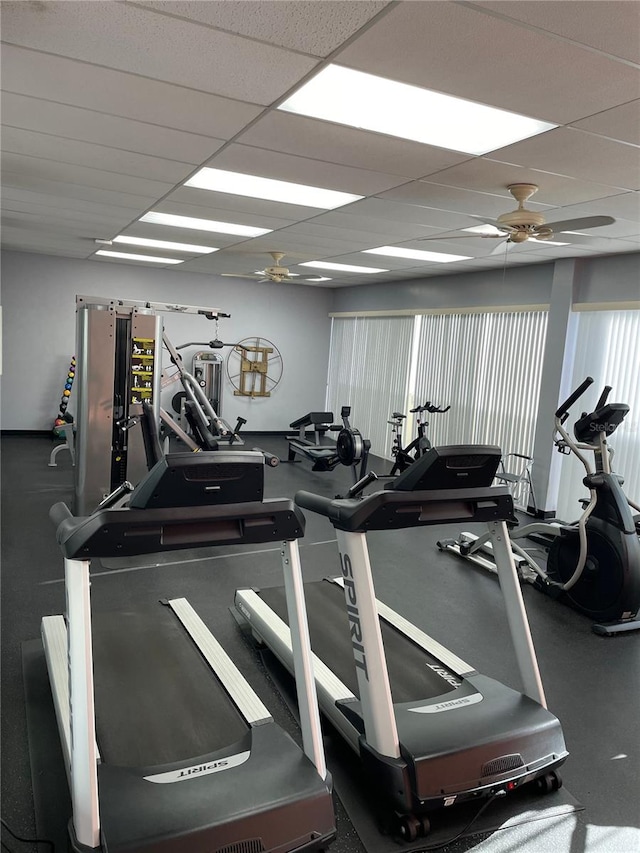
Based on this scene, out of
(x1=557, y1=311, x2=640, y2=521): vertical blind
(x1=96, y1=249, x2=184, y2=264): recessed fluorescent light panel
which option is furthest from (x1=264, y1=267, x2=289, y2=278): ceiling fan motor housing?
(x1=557, y1=311, x2=640, y2=521): vertical blind

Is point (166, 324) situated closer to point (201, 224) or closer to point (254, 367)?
point (254, 367)

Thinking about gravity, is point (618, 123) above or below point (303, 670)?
above

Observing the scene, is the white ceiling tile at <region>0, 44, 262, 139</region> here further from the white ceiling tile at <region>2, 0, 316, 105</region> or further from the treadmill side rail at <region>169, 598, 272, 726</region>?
the treadmill side rail at <region>169, 598, 272, 726</region>

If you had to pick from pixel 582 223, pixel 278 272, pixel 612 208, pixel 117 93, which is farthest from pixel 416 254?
pixel 117 93

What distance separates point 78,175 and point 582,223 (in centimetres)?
293

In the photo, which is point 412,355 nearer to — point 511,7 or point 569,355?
point 569,355

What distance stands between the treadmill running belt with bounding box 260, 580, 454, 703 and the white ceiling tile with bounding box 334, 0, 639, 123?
2.43 m

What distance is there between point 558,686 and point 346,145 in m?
2.88

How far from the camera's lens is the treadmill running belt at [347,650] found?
2760mm

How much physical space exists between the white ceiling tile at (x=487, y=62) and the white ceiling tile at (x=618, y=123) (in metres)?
0.06

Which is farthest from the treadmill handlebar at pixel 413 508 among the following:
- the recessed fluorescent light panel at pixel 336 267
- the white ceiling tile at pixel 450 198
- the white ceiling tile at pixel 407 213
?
the recessed fluorescent light panel at pixel 336 267

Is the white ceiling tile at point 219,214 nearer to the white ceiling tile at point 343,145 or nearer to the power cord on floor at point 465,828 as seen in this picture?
the white ceiling tile at point 343,145

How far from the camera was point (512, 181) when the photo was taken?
331 centimetres

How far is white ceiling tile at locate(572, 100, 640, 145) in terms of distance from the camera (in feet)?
7.48
